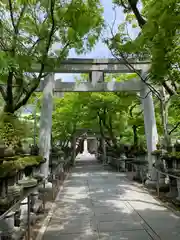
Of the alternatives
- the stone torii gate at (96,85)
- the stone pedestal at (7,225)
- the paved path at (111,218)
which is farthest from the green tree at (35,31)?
the stone torii gate at (96,85)

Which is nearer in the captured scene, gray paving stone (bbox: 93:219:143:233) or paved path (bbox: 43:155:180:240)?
paved path (bbox: 43:155:180:240)

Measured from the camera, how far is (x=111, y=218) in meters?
4.98

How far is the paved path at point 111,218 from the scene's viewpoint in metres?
4.05

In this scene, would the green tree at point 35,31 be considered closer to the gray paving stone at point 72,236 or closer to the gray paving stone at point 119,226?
the gray paving stone at point 72,236

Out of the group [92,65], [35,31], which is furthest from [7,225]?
[92,65]

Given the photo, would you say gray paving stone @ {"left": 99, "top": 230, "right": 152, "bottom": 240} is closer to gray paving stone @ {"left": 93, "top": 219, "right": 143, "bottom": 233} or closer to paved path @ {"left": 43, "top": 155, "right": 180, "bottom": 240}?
paved path @ {"left": 43, "top": 155, "right": 180, "bottom": 240}

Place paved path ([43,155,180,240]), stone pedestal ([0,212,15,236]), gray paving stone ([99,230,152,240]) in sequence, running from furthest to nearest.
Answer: paved path ([43,155,180,240]), gray paving stone ([99,230,152,240]), stone pedestal ([0,212,15,236])

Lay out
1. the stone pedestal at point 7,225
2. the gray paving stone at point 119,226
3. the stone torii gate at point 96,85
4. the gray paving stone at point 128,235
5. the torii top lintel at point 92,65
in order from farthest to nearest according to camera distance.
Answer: the torii top lintel at point 92,65, the stone torii gate at point 96,85, the gray paving stone at point 119,226, the gray paving stone at point 128,235, the stone pedestal at point 7,225

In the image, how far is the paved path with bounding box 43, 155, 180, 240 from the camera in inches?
159

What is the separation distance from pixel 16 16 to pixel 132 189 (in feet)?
22.3

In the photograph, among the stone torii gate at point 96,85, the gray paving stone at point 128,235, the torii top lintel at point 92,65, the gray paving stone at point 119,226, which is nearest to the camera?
the gray paving stone at point 128,235

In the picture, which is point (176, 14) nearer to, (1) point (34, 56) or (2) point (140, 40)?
(2) point (140, 40)

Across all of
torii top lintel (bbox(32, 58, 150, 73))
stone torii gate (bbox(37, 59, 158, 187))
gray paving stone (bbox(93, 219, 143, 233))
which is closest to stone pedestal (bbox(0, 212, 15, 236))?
gray paving stone (bbox(93, 219, 143, 233))

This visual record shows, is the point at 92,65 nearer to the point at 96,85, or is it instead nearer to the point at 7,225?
the point at 96,85
